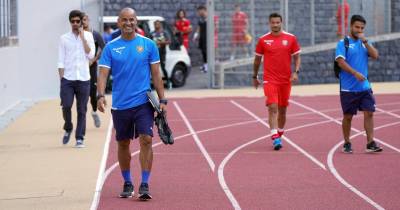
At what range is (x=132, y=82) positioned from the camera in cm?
1085

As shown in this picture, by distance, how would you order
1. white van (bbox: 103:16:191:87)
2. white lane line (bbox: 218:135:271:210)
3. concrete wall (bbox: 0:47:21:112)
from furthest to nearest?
white van (bbox: 103:16:191:87) → concrete wall (bbox: 0:47:21:112) → white lane line (bbox: 218:135:271:210)

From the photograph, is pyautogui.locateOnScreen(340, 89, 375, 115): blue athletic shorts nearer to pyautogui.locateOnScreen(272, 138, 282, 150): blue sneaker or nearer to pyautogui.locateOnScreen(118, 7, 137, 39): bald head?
pyautogui.locateOnScreen(272, 138, 282, 150): blue sneaker

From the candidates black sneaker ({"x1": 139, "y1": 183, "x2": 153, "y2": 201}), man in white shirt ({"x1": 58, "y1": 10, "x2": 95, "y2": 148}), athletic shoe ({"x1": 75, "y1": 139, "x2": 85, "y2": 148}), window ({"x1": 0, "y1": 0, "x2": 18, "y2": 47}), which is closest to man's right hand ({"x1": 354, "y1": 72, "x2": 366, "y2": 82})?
man in white shirt ({"x1": 58, "y1": 10, "x2": 95, "y2": 148})

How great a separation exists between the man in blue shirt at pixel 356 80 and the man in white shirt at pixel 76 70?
11.7ft

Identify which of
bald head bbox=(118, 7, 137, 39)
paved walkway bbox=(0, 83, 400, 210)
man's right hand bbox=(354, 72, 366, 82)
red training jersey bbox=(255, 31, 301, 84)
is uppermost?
bald head bbox=(118, 7, 137, 39)

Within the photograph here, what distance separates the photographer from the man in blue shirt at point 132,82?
1080 cm

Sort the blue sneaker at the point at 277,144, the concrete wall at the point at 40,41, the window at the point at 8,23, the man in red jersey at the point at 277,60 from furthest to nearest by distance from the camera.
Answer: the concrete wall at the point at 40,41
the window at the point at 8,23
the man in red jersey at the point at 277,60
the blue sneaker at the point at 277,144

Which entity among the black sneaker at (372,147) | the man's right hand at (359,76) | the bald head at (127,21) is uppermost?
the bald head at (127,21)

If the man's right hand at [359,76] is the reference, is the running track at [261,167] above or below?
below

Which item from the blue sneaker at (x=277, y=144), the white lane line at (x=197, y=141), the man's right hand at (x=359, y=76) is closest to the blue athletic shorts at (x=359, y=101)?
the man's right hand at (x=359, y=76)

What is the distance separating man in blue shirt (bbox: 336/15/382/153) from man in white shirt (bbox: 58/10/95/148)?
141 inches

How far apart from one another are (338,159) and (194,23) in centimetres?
2272

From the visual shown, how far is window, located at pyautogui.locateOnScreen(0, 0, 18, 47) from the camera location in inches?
862

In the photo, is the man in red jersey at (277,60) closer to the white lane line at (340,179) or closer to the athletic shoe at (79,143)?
the white lane line at (340,179)
